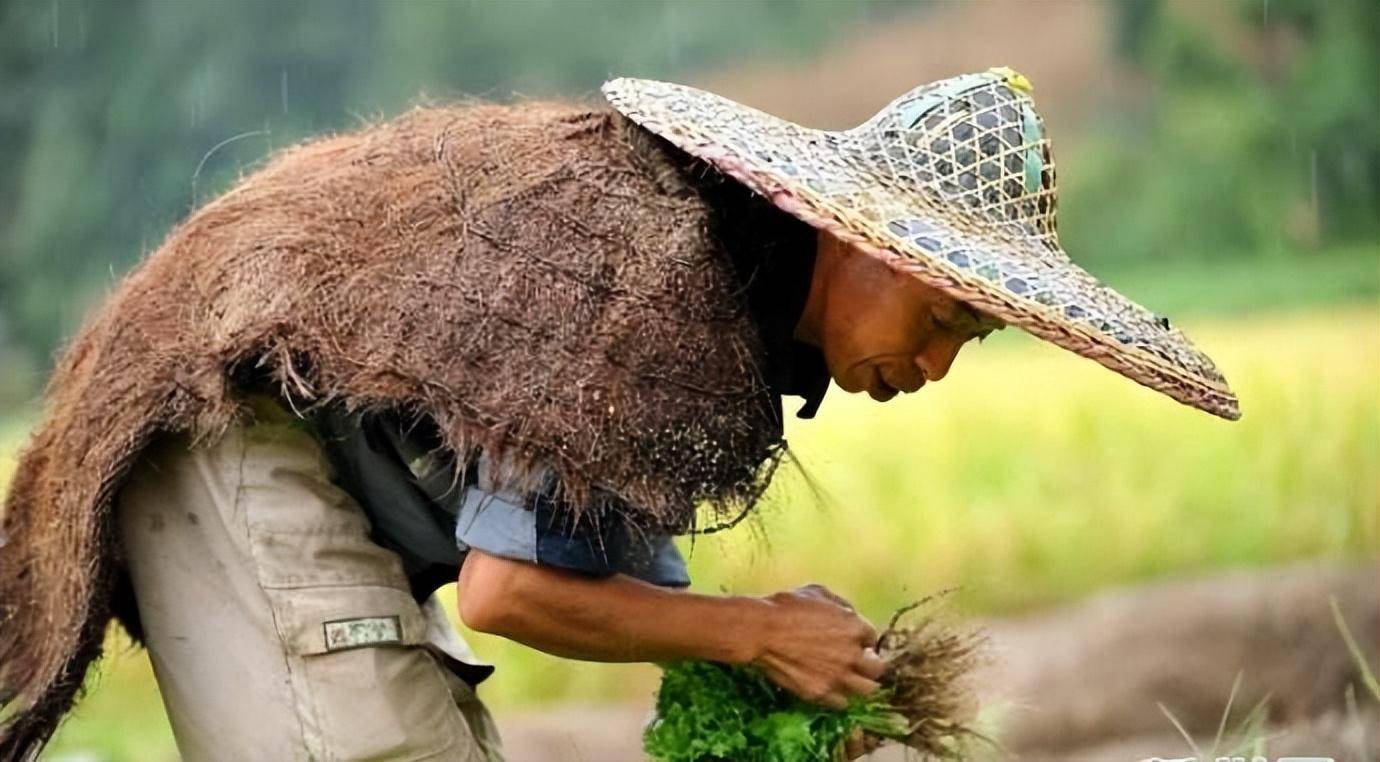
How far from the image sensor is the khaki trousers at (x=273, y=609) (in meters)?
2.15

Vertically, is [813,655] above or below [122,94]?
below

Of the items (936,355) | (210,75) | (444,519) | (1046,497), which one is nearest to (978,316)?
(936,355)

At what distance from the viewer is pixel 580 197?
79.5 inches

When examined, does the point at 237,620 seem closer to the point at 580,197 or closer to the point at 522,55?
the point at 580,197

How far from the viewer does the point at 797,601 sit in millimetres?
2107

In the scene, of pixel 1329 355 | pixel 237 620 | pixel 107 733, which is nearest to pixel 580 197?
pixel 237 620

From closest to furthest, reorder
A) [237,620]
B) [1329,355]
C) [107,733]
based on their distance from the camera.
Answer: [237,620] < [107,733] < [1329,355]

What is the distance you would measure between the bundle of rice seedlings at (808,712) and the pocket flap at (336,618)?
1.04 ft

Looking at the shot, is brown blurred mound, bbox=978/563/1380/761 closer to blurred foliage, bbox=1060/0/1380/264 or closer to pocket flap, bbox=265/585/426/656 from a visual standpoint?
blurred foliage, bbox=1060/0/1380/264

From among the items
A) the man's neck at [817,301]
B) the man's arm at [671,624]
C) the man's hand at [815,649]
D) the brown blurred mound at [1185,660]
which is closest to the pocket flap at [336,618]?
the man's arm at [671,624]

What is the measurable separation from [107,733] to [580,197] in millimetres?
2541

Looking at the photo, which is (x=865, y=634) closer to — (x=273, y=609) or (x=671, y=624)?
(x=671, y=624)

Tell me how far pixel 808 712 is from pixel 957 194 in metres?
0.58

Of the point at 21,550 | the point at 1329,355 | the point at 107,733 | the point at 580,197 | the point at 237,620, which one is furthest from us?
the point at 1329,355
